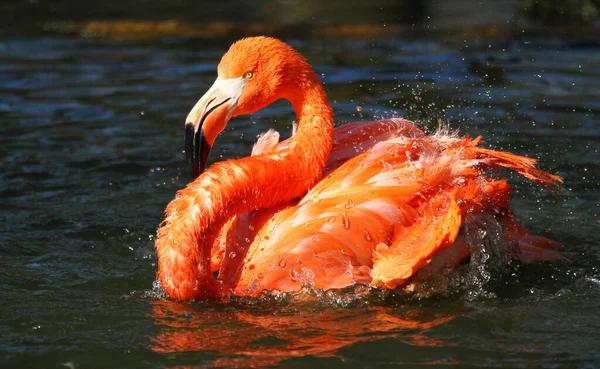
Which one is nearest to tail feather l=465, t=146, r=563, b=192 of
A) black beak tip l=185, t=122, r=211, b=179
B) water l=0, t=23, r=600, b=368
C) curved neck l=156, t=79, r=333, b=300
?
water l=0, t=23, r=600, b=368

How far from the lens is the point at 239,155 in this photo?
7918mm

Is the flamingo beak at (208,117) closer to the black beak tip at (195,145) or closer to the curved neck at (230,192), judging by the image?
the black beak tip at (195,145)

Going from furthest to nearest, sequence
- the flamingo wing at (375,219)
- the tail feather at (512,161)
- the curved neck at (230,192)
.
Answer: the tail feather at (512,161) → the curved neck at (230,192) → the flamingo wing at (375,219)

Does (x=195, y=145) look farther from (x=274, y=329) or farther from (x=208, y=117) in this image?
(x=274, y=329)

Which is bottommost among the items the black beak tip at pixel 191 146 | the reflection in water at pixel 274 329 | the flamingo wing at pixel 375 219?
the reflection in water at pixel 274 329

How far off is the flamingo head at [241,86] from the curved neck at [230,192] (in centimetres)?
11

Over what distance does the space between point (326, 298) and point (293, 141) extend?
1.00m

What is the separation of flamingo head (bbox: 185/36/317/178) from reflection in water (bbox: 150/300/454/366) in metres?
0.91

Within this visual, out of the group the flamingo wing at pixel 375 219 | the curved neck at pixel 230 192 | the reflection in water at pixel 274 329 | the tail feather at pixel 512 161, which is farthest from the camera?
the tail feather at pixel 512 161

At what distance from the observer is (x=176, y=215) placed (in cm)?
510

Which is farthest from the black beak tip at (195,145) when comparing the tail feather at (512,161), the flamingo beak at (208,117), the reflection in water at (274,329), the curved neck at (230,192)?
the tail feather at (512,161)

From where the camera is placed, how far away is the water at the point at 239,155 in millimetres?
4449

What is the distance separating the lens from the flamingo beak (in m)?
5.05

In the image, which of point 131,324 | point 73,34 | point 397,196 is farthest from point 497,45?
point 131,324
